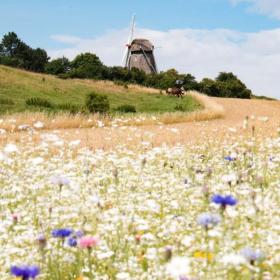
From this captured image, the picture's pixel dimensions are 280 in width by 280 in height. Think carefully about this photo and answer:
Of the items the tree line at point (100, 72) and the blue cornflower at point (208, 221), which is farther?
the tree line at point (100, 72)

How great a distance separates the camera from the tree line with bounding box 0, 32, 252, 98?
72062 mm

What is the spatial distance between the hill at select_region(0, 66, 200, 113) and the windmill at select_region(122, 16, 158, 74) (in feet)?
101

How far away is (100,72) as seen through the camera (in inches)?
2869

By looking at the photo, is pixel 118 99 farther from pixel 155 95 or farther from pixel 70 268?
pixel 70 268

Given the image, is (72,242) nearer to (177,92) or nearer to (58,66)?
(177,92)

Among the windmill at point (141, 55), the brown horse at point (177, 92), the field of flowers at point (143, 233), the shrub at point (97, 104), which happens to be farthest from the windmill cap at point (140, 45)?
the field of flowers at point (143, 233)

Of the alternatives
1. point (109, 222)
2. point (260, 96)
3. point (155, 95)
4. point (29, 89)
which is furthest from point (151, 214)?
point (260, 96)

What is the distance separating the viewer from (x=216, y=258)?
3258mm

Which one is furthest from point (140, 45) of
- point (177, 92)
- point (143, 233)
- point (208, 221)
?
point (208, 221)

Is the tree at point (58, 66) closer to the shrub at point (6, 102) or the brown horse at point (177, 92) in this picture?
the brown horse at point (177, 92)

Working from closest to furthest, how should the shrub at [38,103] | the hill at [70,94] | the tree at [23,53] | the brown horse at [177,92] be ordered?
the shrub at [38,103]
the hill at [70,94]
the brown horse at [177,92]
the tree at [23,53]

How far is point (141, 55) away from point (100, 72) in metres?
21.6

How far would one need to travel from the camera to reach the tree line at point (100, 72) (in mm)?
72062

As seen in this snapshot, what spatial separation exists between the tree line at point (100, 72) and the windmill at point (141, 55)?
266 inches
